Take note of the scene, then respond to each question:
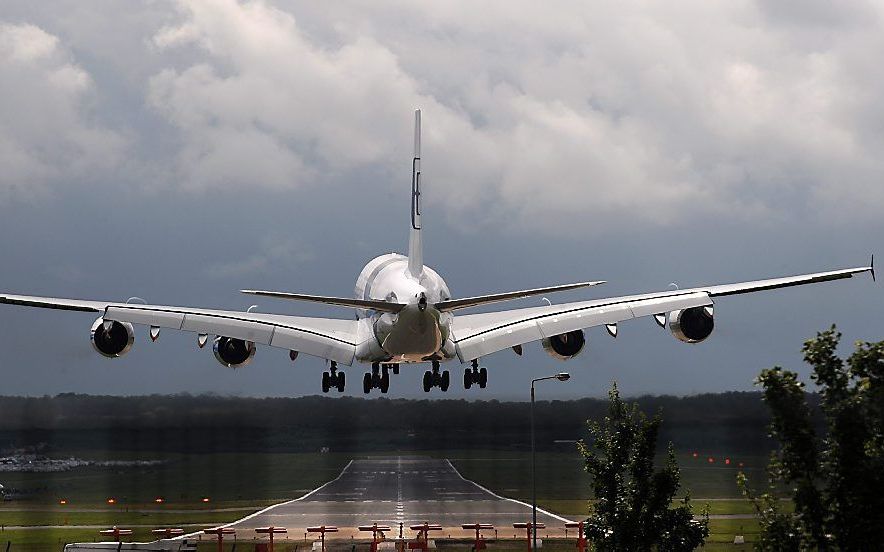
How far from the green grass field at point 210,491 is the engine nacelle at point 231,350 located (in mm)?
9211

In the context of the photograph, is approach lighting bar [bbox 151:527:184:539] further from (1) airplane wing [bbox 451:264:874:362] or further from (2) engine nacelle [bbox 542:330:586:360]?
(2) engine nacelle [bbox 542:330:586:360]

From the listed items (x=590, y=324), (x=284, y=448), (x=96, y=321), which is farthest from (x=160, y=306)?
(x=284, y=448)

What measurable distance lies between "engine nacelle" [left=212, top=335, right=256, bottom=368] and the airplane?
5 cm

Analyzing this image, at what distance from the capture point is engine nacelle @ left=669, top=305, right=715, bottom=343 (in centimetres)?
6544

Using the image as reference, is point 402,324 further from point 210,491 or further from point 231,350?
point 210,491

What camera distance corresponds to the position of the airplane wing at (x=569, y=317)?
64375 mm

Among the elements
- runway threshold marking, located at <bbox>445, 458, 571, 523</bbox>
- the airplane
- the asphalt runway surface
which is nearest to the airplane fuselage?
the airplane

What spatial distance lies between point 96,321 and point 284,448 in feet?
102

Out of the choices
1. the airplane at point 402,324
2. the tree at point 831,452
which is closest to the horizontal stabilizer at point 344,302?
the airplane at point 402,324

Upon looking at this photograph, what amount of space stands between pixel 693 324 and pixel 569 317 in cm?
619

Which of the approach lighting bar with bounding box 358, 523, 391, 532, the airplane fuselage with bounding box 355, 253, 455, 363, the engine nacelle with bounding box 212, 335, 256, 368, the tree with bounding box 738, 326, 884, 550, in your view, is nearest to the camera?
the tree with bounding box 738, 326, 884, 550

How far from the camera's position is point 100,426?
7881cm

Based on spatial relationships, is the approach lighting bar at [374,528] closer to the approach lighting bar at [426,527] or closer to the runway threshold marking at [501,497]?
the approach lighting bar at [426,527]

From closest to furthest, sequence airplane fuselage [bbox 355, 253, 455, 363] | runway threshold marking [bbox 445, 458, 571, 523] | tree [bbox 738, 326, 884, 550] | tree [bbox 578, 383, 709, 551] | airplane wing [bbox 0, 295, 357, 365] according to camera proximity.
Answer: tree [bbox 738, 326, 884, 550] → tree [bbox 578, 383, 709, 551] → airplane fuselage [bbox 355, 253, 455, 363] → airplane wing [bbox 0, 295, 357, 365] → runway threshold marking [bbox 445, 458, 571, 523]
